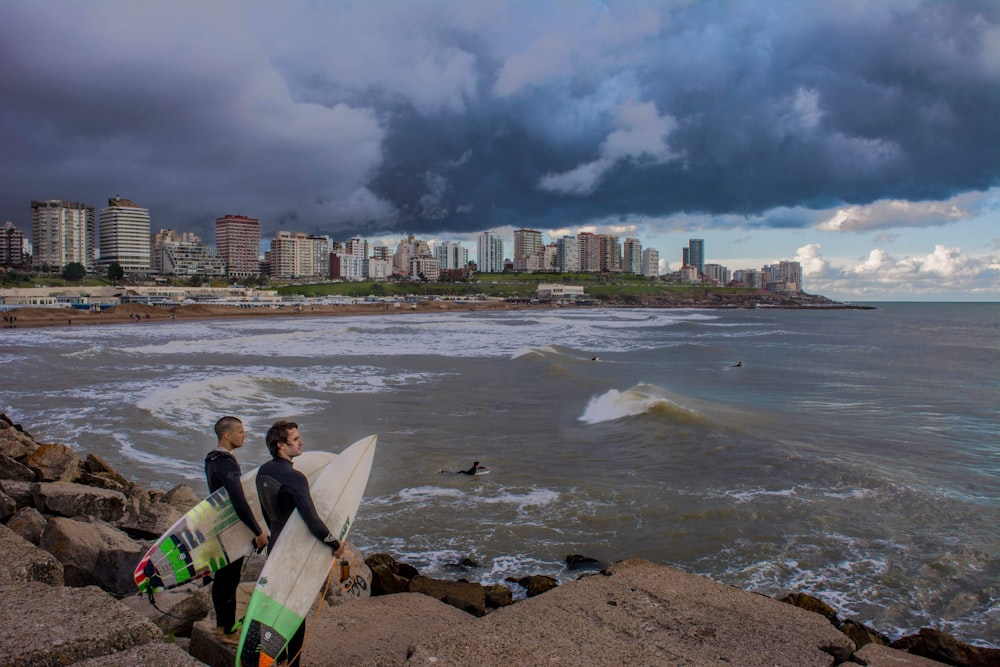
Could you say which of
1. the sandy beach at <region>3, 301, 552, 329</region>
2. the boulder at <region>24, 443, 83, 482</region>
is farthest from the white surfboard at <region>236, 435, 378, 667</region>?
the sandy beach at <region>3, 301, 552, 329</region>

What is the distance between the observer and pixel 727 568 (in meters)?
7.17

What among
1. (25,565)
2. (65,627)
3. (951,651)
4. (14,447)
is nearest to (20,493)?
(14,447)

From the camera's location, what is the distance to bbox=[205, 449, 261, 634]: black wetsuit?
4.25 m

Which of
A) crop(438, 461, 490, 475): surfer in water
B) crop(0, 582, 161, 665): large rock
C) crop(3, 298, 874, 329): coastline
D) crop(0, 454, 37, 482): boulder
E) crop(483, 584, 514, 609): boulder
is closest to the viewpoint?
crop(0, 582, 161, 665): large rock

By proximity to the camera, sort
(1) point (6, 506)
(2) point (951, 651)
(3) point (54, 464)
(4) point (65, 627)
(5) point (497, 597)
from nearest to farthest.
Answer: (4) point (65, 627) → (2) point (951, 651) → (5) point (497, 597) → (1) point (6, 506) → (3) point (54, 464)

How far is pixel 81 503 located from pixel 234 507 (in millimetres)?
4373

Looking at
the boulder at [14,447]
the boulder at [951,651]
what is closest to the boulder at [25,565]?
the boulder at [14,447]

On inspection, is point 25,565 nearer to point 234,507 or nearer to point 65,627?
point 65,627

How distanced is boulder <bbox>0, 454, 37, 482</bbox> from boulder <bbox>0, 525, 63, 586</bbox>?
5.04 meters

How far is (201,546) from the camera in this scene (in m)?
4.36

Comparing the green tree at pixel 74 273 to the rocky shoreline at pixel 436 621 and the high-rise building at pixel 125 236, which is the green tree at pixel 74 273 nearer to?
the high-rise building at pixel 125 236

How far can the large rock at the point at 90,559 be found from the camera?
5500 millimetres

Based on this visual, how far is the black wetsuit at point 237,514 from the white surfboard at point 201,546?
7 centimetres

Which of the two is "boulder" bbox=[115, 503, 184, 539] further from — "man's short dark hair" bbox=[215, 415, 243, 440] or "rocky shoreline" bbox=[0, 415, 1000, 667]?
"man's short dark hair" bbox=[215, 415, 243, 440]
